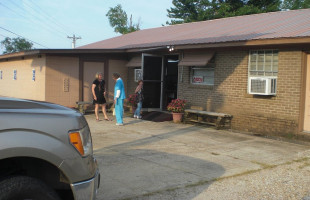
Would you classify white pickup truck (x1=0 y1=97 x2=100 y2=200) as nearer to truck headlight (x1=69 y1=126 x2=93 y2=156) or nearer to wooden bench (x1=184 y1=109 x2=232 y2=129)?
truck headlight (x1=69 y1=126 x2=93 y2=156)

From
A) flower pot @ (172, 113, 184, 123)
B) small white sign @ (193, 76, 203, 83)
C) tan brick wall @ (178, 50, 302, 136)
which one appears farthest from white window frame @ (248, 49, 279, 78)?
flower pot @ (172, 113, 184, 123)

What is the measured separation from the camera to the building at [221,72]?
30.1 ft

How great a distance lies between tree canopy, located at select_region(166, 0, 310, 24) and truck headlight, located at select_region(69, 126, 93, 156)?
25974 millimetres

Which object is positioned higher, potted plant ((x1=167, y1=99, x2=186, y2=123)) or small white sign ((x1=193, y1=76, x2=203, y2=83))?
small white sign ((x1=193, y1=76, x2=203, y2=83))

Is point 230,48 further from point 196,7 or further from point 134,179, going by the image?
point 196,7

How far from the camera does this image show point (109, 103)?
14836 millimetres

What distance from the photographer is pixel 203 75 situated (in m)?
12.0

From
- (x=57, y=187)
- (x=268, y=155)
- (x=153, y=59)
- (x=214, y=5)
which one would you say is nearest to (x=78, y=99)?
(x=153, y=59)

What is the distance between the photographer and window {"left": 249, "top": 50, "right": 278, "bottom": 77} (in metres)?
9.74

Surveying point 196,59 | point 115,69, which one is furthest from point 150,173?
point 115,69

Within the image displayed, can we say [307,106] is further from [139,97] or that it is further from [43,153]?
[43,153]

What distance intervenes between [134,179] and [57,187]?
2.39 metres

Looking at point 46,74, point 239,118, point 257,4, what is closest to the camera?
point 239,118

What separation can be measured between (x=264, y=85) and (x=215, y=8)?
22210mm
